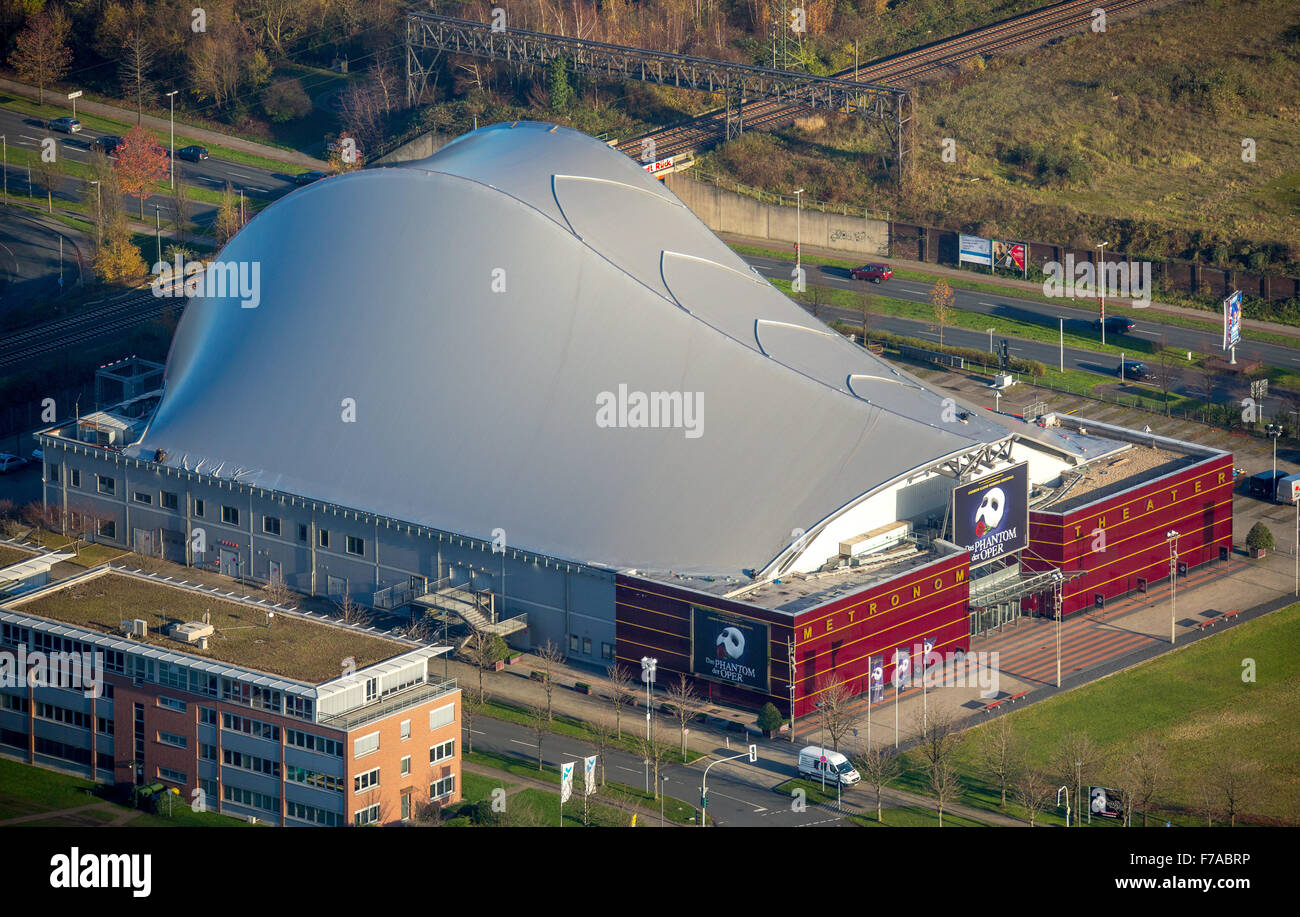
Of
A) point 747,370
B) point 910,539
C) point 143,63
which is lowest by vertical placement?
point 910,539

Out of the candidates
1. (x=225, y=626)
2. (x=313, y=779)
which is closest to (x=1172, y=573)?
(x=313, y=779)

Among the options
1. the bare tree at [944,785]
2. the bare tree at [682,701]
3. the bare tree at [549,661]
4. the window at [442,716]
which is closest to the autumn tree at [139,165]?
the bare tree at [549,661]

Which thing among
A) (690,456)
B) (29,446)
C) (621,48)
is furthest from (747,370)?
(621,48)

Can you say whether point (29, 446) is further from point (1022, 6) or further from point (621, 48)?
point (1022, 6)

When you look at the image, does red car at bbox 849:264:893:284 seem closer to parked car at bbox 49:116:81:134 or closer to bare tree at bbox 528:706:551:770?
parked car at bbox 49:116:81:134

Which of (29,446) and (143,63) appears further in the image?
(143,63)

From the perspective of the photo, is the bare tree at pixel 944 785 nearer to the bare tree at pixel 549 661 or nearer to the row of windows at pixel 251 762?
the bare tree at pixel 549 661

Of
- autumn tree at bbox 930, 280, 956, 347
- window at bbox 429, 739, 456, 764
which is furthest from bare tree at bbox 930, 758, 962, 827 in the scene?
autumn tree at bbox 930, 280, 956, 347
